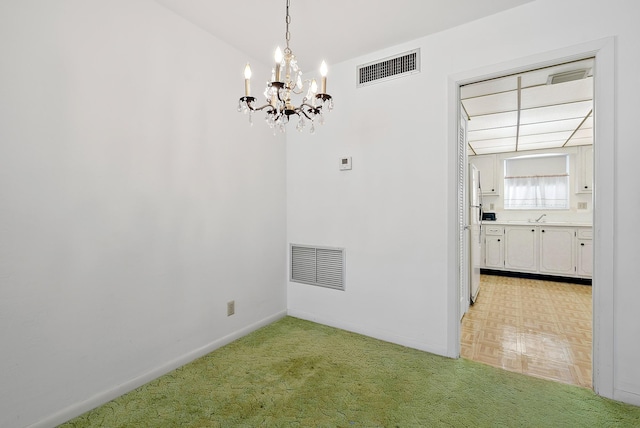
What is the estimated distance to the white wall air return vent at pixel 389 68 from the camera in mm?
2621

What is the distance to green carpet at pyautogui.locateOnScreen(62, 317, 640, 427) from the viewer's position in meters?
1.74

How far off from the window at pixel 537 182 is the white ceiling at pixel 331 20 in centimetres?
468

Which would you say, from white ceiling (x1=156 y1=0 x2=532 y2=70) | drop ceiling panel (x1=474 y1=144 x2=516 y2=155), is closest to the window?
drop ceiling panel (x1=474 y1=144 x2=516 y2=155)

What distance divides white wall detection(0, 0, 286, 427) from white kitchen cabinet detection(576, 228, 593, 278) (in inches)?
210

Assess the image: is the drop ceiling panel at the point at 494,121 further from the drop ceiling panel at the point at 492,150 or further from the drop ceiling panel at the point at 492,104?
the drop ceiling panel at the point at 492,150

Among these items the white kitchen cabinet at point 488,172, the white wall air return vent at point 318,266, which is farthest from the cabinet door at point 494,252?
the white wall air return vent at point 318,266

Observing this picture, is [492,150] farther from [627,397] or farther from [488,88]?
[627,397]

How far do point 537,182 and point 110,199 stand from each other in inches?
270

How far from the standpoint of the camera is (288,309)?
3.42 metres

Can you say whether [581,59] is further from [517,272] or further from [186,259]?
[517,272]

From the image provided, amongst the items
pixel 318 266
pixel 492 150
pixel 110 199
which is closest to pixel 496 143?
pixel 492 150

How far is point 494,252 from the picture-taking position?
5.66 m

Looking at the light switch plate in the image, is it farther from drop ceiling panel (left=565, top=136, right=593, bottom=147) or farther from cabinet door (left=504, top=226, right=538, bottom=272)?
drop ceiling panel (left=565, top=136, right=593, bottom=147)

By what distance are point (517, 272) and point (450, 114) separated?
14.4 feet
